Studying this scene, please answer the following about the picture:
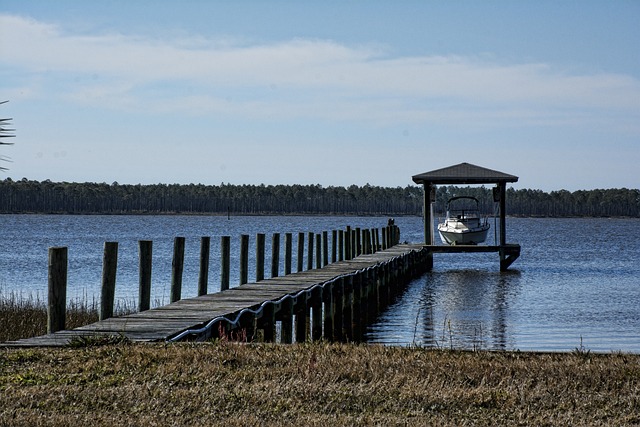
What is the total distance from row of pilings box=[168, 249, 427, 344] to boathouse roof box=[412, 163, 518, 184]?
6138mm

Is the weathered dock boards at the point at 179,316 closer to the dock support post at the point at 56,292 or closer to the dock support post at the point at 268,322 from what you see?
the dock support post at the point at 268,322

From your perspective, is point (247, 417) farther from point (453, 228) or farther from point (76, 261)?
point (76, 261)

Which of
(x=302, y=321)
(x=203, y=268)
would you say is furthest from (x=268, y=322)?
(x=203, y=268)

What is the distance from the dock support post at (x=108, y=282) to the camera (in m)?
14.1

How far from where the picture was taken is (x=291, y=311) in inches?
647

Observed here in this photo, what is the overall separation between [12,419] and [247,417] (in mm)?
1651

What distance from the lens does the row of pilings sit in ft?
43.4

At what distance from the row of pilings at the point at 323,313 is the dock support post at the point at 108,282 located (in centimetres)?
187

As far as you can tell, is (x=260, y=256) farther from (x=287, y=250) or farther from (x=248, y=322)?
(x=248, y=322)

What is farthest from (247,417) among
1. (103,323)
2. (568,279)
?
(568,279)

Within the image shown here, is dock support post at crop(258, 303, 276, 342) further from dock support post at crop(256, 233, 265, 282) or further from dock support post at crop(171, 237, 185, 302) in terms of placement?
dock support post at crop(256, 233, 265, 282)

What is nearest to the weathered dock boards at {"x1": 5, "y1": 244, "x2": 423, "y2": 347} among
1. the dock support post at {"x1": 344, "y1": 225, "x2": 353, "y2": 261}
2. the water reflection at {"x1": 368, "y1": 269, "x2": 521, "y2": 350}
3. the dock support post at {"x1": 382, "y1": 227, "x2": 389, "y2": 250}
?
the water reflection at {"x1": 368, "y1": 269, "x2": 521, "y2": 350}

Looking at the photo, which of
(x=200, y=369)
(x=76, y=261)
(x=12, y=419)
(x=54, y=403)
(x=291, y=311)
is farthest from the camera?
(x=76, y=261)

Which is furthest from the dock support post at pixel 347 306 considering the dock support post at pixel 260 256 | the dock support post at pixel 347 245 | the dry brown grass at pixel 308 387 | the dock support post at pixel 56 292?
the dock support post at pixel 347 245
